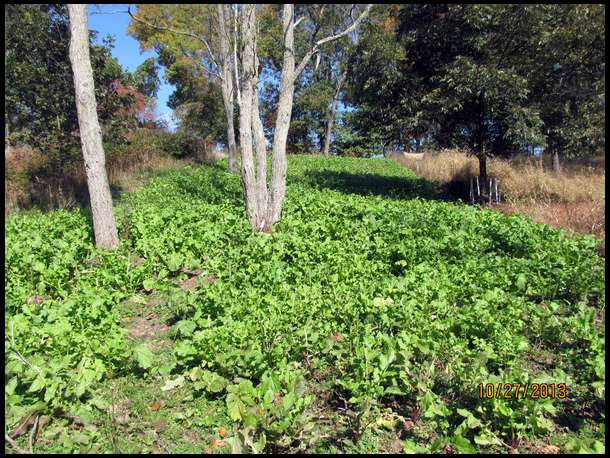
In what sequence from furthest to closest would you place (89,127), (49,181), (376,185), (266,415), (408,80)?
(376,185) → (49,181) → (408,80) → (89,127) → (266,415)

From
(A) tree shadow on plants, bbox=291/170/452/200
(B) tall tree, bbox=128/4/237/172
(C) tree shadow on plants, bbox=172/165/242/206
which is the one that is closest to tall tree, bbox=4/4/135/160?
(B) tall tree, bbox=128/4/237/172

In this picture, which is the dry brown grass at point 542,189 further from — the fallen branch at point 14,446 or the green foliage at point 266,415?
the fallen branch at point 14,446

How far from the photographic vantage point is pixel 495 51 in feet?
34.1

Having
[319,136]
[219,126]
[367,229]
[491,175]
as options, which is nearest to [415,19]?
[491,175]

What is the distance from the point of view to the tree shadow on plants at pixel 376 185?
12992 mm

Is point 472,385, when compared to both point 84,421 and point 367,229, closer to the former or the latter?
point 84,421

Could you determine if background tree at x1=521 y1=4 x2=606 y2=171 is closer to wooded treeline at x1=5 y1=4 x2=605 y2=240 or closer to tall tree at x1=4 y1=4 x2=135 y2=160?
wooded treeline at x1=5 y1=4 x2=605 y2=240

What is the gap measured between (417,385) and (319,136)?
1350 inches

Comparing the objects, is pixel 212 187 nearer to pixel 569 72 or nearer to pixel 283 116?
pixel 283 116

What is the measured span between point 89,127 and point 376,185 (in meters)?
9.33

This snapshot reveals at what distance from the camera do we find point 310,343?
3.72 meters

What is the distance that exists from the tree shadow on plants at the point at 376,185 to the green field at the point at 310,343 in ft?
21.5

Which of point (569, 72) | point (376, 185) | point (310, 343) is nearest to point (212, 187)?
point (376, 185)

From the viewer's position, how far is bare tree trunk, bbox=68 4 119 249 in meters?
6.62
